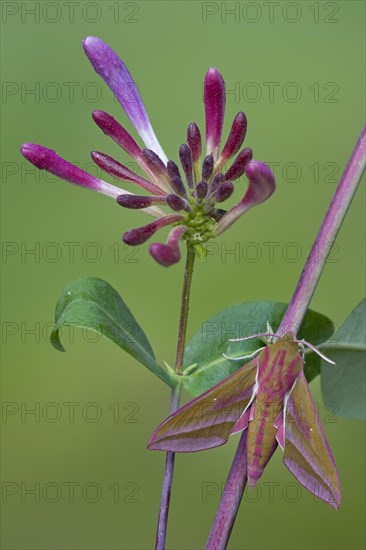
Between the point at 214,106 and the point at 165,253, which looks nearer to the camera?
the point at 165,253

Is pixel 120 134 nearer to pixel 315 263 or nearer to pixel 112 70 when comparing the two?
pixel 112 70

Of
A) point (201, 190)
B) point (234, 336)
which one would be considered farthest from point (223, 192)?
point (234, 336)

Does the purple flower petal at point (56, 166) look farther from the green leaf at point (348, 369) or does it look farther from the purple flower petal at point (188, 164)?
the green leaf at point (348, 369)

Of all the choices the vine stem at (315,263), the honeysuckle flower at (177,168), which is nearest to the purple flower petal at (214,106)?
the honeysuckle flower at (177,168)

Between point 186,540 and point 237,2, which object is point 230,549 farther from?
point 237,2

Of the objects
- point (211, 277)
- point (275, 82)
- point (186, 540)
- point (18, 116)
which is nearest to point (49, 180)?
point (18, 116)

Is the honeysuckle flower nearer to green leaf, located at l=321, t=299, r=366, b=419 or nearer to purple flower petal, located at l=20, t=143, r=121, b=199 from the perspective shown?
purple flower petal, located at l=20, t=143, r=121, b=199

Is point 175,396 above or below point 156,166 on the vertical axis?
below

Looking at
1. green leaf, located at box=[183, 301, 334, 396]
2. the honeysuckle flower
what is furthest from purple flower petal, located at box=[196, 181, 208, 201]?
green leaf, located at box=[183, 301, 334, 396]
